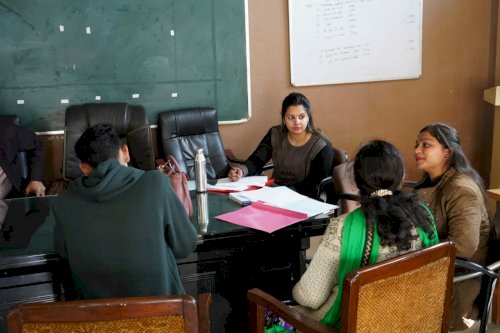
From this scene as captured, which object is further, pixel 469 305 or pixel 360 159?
pixel 469 305

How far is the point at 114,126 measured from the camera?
321cm

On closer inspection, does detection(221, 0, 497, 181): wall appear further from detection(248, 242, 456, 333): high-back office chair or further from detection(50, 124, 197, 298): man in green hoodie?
detection(248, 242, 456, 333): high-back office chair

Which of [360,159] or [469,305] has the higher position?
[360,159]

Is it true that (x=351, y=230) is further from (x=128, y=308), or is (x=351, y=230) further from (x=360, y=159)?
(x=128, y=308)

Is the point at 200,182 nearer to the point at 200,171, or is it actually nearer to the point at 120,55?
the point at 200,171

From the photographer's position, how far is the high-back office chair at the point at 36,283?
5.41 feet

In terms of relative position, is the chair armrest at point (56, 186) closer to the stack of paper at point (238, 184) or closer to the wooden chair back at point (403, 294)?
the stack of paper at point (238, 184)

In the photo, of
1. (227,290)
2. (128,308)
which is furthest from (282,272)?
(128,308)

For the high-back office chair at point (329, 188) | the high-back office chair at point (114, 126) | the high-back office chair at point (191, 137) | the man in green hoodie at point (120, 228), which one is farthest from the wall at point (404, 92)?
the man in green hoodie at point (120, 228)

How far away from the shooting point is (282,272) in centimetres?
202

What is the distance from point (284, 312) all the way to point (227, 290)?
59 cm

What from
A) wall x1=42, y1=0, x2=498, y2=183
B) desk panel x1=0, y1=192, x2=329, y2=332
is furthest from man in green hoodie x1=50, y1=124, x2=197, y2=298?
wall x1=42, y1=0, x2=498, y2=183

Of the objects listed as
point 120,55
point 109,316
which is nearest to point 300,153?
point 120,55

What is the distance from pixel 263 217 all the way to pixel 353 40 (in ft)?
7.69
